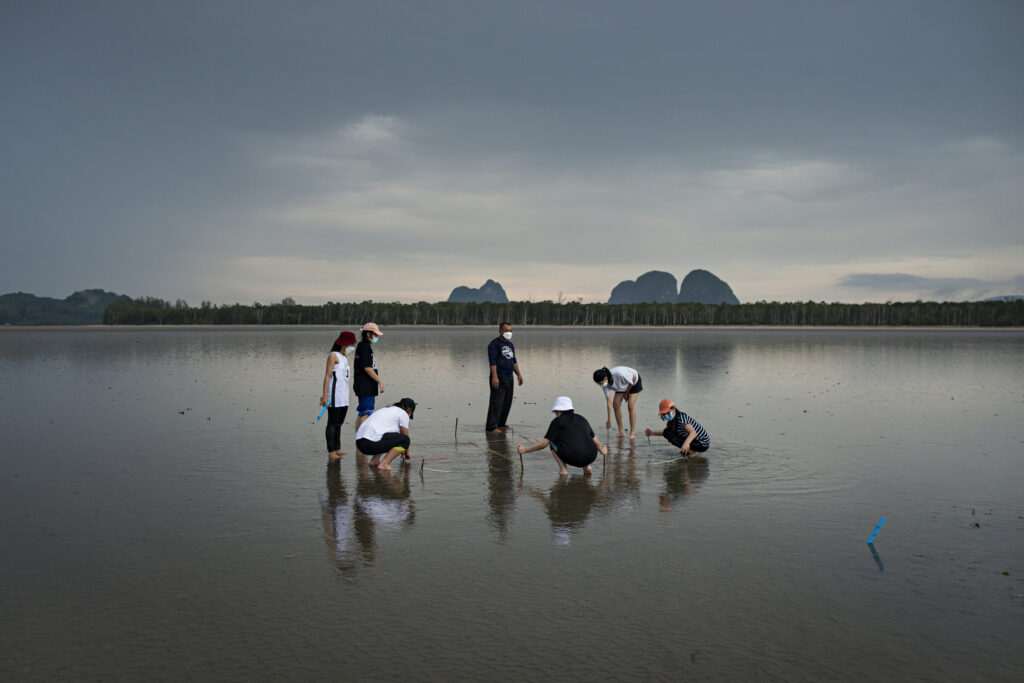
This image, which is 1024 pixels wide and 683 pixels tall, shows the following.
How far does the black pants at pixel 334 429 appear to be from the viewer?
11.8 meters

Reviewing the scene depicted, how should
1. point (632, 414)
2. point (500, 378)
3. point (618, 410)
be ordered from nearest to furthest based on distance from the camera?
point (632, 414), point (618, 410), point (500, 378)

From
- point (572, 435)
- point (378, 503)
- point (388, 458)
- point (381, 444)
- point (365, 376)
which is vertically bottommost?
point (378, 503)

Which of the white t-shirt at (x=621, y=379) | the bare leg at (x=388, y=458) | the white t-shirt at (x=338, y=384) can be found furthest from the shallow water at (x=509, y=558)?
the white t-shirt at (x=621, y=379)

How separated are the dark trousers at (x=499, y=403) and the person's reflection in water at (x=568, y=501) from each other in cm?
442

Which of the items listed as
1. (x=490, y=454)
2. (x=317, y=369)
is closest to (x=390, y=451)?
(x=490, y=454)

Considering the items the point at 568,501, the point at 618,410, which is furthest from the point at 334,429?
the point at 618,410

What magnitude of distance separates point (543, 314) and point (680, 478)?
603 feet

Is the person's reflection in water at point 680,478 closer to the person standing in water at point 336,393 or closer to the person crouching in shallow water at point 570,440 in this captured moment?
the person crouching in shallow water at point 570,440

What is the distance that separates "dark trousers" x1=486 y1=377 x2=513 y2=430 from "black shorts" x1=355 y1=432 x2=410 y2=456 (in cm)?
402

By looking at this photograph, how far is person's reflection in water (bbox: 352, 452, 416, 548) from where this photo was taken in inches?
296

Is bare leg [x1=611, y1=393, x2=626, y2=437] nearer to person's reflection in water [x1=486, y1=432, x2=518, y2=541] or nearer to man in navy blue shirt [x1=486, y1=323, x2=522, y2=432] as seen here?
man in navy blue shirt [x1=486, y1=323, x2=522, y2=432]

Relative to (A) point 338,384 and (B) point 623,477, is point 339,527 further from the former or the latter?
(A) point 338,384

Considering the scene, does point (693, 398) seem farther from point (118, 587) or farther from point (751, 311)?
point (751, 311)

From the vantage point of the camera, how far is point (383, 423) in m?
10.8
